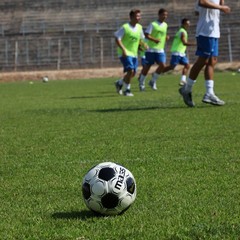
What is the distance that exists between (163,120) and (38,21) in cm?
3553

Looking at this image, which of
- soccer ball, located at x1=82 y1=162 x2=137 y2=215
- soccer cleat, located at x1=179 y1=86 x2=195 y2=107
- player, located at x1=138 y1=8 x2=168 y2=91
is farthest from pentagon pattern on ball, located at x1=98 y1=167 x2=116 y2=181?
player, located at x1=138 y1=8 x2=168 y2=91

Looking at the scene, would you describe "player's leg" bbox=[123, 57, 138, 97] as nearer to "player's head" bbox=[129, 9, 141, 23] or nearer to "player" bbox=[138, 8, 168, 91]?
"player's head" bbox=[129, 9, 141, 23]

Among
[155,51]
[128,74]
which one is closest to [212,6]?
[128,74]

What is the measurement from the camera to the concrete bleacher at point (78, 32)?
40.5m

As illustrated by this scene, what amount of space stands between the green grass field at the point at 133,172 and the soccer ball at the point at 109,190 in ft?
0.21

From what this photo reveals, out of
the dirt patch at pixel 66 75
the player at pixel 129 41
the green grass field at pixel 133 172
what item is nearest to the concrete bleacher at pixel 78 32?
the dirt patch at pixel 66 75

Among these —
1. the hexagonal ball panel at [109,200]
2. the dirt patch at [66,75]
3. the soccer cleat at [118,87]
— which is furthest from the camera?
the dirt patch at [66,75]

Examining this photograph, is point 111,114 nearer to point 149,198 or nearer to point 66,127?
point 66,127

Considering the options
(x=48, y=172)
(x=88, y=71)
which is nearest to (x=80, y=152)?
(x=48, y=172)

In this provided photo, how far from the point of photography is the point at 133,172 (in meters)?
5.09

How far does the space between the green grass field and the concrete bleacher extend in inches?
1213

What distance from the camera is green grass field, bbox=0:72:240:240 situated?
11.4ft

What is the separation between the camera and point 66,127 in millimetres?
8766

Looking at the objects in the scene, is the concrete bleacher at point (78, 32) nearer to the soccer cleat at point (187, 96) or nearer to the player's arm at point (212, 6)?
the soccer cleat at point (187, 96)
